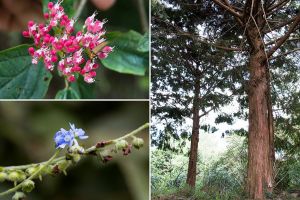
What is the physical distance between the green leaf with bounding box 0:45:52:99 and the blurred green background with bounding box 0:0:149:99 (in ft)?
0.11

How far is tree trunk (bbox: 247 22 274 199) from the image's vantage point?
15.8ft

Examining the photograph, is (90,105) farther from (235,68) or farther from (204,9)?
(204,9)

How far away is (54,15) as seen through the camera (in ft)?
4.50

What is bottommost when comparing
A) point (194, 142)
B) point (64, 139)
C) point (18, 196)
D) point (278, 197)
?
point (278, 197)

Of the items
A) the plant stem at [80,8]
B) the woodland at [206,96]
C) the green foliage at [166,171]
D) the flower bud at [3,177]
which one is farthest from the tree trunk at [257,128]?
the flower bud at [3,177]

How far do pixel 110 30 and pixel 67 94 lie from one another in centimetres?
26

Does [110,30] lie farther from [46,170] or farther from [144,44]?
[46,170]

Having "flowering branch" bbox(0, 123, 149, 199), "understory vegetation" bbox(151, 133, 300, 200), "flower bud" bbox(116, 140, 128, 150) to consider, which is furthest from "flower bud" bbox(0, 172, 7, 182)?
"understory vegetation" bbox(151, 133, 300, 200)

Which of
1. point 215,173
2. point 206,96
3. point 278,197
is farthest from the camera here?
point 215,173

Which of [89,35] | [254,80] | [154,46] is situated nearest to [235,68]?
[154,46]

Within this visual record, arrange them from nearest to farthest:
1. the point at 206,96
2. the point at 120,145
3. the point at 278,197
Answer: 1. the point at 120,145
2. the point at 278,197
3. the point at 206,96

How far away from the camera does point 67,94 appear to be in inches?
51.8

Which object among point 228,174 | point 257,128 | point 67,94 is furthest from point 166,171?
point 67,94

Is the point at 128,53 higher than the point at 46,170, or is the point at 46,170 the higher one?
the point at 128,53
